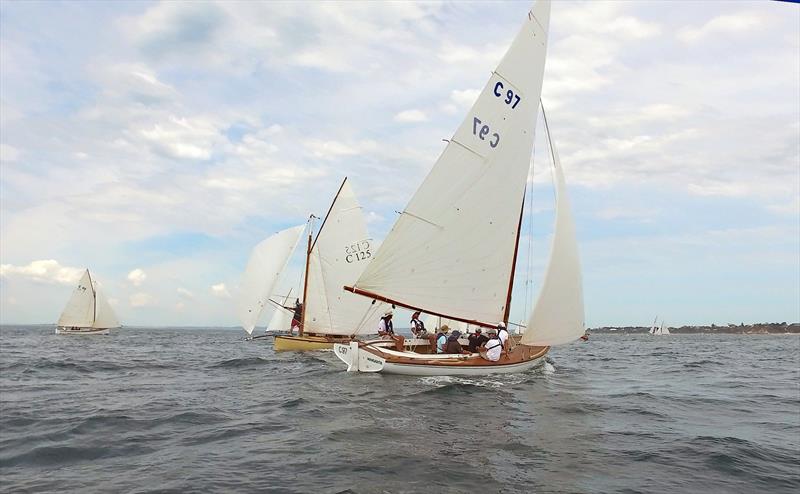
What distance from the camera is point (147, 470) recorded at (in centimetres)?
923

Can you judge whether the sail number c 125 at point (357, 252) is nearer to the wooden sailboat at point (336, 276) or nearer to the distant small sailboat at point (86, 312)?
the wooden sailboat at point (336, 276)

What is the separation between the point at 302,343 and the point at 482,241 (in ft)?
61.8

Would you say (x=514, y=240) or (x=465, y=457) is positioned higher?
(x=514, y=240)

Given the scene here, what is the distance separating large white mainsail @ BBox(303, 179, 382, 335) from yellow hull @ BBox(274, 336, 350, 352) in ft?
5.26

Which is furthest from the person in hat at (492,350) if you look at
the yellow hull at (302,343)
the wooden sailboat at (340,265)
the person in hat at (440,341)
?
the wooden sailboat at (340,265)

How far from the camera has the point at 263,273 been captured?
4128 cm

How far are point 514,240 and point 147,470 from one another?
53.8ft

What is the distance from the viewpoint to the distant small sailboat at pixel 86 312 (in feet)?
235

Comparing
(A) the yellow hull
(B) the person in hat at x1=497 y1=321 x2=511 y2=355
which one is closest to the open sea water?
(B) the person in hat at x1=497 y1=321 x2=511 y2=355

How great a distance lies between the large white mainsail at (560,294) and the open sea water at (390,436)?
6.50 feet

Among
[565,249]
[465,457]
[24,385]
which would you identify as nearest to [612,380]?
[565,249]

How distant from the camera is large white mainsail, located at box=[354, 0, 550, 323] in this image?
20406 mm

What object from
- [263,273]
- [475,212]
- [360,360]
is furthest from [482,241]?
[263,273]

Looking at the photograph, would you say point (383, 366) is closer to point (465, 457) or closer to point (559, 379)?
point (559, 379)
